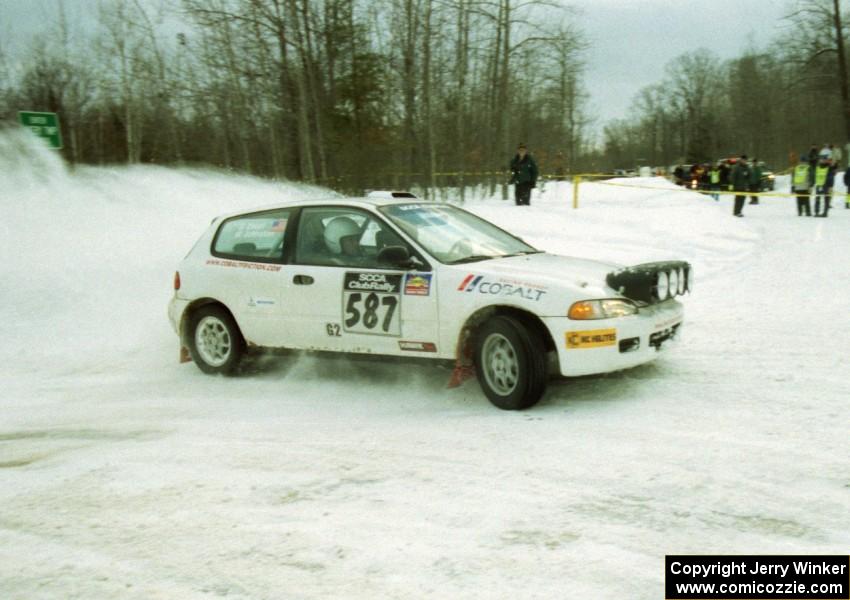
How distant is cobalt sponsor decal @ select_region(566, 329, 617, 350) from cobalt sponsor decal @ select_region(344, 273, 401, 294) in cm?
141

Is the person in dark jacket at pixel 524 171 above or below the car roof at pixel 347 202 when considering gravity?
above

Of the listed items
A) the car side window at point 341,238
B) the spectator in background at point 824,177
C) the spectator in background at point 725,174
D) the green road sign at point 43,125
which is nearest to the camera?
the car side window at point 341,238

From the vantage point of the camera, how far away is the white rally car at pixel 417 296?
211 inches

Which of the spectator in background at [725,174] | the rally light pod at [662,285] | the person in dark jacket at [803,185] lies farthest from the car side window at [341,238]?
the spectator in background at [725,174]

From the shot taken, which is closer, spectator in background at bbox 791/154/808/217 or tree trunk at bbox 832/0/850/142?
spectator in background at bbox 791/154/808/217

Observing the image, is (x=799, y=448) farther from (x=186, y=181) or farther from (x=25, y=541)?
(x=186, y=181)

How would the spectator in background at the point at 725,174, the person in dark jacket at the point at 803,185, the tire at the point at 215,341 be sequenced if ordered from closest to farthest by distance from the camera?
the tire at the point at 215,341, the person in dark jacket at the point at 803,185, the spectator in background at the point at 725,174

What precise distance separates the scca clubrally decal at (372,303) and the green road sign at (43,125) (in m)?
11.8

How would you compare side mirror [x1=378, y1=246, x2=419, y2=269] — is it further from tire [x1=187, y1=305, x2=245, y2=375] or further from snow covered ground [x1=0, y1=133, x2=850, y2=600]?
tire [x1=187, y1=305, x2=245, y2=375]

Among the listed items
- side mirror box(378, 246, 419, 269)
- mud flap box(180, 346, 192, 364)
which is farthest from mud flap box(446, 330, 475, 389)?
mud flap box(180, 346, 192, 364)

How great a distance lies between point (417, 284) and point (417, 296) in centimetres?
9

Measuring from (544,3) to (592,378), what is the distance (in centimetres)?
2070

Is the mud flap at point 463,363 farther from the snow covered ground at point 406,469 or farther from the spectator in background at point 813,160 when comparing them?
the spectator in background at point 813,160

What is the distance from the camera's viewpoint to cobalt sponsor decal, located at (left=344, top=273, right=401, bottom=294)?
19.5 ft
